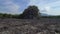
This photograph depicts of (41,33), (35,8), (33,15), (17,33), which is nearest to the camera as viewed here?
(17,33)

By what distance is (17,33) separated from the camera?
5.77m

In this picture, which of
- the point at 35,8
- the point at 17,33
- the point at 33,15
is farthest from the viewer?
the point at 35,8

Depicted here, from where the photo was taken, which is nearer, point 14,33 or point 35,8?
point 14,33

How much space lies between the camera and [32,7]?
54.2 meters

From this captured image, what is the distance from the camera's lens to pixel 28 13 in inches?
1997

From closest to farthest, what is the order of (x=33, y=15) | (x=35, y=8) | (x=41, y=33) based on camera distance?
1. (x=41, y=33)
2. (x=33, y=15)
3. (x=35, y=8)

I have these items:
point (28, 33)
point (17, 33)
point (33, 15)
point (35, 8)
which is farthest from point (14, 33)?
point (35, 8)

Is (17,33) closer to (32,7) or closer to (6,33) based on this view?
(6,33)

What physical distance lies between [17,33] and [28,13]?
45.0 m

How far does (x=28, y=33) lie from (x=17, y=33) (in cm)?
48

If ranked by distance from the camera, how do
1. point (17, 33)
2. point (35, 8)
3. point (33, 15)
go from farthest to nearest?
point (35, 8)
point (33, 15)
point (17, 33)

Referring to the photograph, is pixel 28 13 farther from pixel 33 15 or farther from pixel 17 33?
pixel 17 33

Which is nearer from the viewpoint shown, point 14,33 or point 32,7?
point 14,33

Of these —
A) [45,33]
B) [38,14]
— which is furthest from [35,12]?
[45,33]
